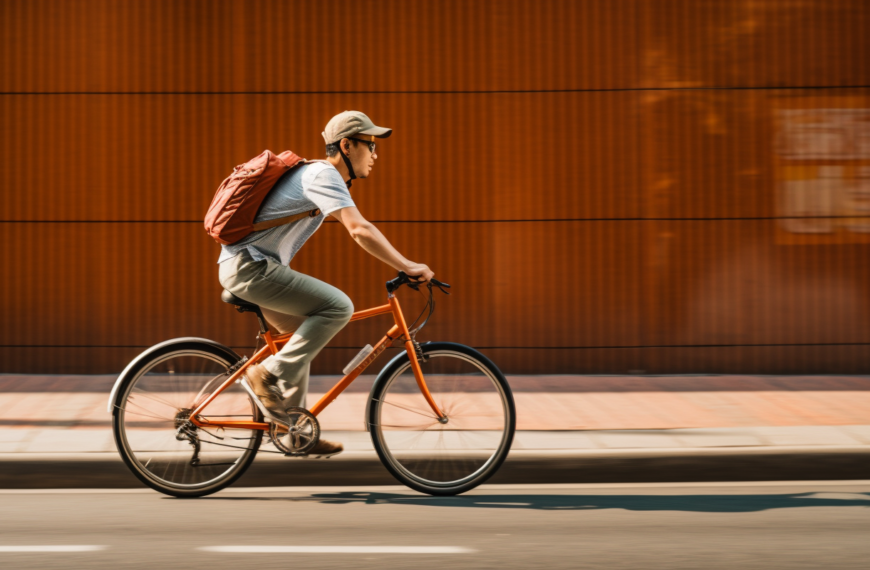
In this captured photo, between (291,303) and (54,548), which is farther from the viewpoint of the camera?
(291,303)

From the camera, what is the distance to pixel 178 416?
5.34 m

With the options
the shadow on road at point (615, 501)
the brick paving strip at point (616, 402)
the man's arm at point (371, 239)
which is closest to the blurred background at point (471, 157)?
the brick paving strip at point (616, 402)

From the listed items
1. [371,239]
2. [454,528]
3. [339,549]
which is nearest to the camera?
[339,549]

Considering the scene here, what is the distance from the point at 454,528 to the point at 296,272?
140 cm

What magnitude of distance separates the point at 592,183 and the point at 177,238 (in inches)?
139

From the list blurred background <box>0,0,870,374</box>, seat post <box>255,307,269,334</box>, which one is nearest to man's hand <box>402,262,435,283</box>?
seat post <box>255,307,269,334</box>

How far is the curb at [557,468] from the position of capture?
5668 mm

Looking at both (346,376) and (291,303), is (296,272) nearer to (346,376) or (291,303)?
(291,303)

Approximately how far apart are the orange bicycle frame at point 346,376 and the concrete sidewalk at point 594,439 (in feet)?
1.38

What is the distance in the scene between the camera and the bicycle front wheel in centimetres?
530

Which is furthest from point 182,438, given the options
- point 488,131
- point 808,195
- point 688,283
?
point 808,195

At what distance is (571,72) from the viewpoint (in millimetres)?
9078

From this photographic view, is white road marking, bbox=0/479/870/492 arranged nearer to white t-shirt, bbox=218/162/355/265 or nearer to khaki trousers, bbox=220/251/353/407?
khaki trousers, bbox=220/251/353/407

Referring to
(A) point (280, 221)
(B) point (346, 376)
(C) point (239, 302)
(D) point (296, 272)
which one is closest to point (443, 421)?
(B) point (346, 376)
